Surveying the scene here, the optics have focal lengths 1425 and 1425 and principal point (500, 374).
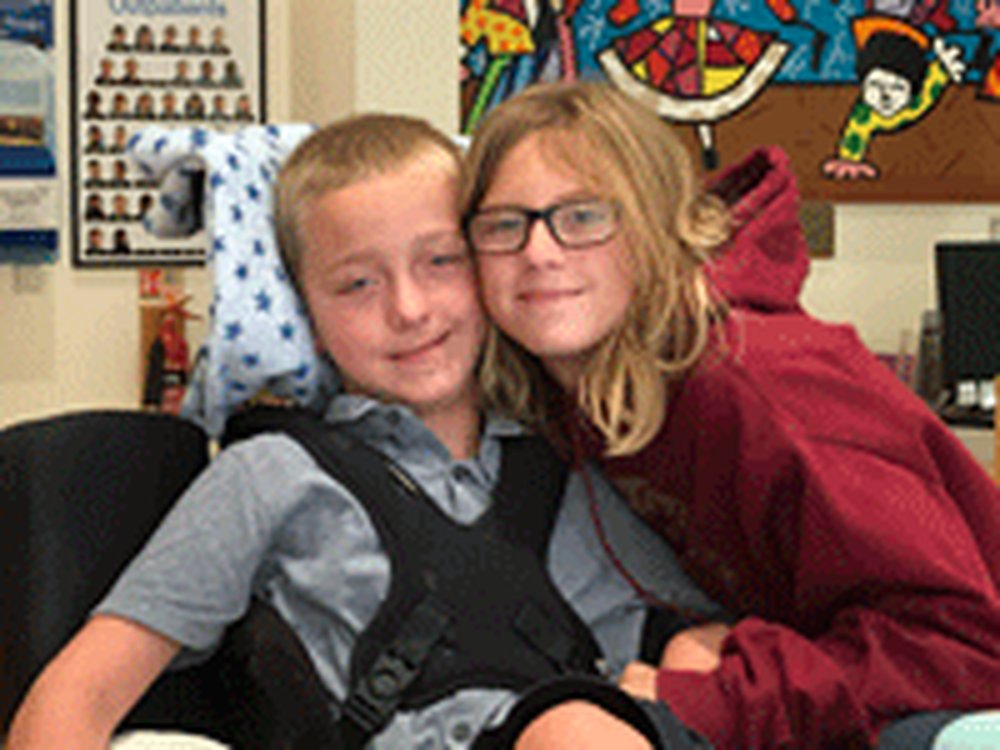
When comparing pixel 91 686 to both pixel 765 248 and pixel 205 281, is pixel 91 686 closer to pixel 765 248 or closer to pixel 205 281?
pixel 765 248

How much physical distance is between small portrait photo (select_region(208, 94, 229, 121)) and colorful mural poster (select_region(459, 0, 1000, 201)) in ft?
3.23

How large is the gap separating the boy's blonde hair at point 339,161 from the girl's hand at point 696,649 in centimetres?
52

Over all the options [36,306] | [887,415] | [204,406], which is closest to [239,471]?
[204,406]

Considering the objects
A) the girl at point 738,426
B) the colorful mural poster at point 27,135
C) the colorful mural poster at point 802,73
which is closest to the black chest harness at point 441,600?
the girl at point 738,426

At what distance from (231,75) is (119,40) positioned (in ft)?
1.12

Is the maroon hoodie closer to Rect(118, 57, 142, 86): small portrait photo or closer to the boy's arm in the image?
the boy's arm

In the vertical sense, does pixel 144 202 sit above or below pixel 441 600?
above

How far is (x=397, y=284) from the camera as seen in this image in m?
1.44

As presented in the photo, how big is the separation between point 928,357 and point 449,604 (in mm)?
2696

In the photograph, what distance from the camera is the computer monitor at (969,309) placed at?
3.57 m

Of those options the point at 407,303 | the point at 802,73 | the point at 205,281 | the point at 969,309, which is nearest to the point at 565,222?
the point at 407,303

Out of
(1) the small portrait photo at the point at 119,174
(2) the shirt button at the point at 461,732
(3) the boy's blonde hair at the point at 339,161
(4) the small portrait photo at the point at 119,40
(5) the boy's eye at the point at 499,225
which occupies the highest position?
(4) the small portrait photo at the point at 119,40

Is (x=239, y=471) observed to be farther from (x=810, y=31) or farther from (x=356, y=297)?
(x=810, y=31)

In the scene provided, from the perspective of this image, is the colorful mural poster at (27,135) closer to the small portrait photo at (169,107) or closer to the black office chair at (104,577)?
the small portrait photo at (169,107)
